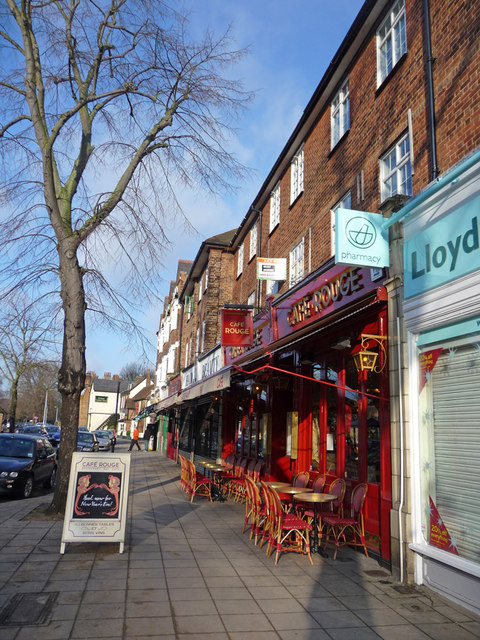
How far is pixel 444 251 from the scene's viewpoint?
18.7ft

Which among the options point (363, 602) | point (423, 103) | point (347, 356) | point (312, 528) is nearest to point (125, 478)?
point (312, 528)

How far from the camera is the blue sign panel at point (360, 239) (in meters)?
6.77

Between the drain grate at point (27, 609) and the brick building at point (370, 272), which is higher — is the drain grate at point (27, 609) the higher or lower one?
the lower one

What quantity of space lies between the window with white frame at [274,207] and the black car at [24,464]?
9.37 metres

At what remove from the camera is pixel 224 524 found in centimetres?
929

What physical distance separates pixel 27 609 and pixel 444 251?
5750 mm

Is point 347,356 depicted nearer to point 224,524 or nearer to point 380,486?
point 380,486

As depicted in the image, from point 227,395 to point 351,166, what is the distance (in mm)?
9363

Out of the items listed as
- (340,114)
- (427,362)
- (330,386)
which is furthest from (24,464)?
(340,114)

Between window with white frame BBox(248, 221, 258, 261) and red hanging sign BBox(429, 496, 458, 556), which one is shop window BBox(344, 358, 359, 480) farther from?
window with white frame BBox(248, 221, 258, 261)

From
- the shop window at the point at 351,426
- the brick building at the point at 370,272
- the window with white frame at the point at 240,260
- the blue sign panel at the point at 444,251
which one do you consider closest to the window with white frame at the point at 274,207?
the brick building at the point at 370,272

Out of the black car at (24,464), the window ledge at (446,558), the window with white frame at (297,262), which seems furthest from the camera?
the window with white frame at (297,262)

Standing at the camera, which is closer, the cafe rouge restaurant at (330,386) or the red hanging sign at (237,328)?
the cafe rouge restaurant at (330,386)

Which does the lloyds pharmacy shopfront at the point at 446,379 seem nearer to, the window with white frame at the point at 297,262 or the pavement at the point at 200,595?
the pavement at the point at 200,595
